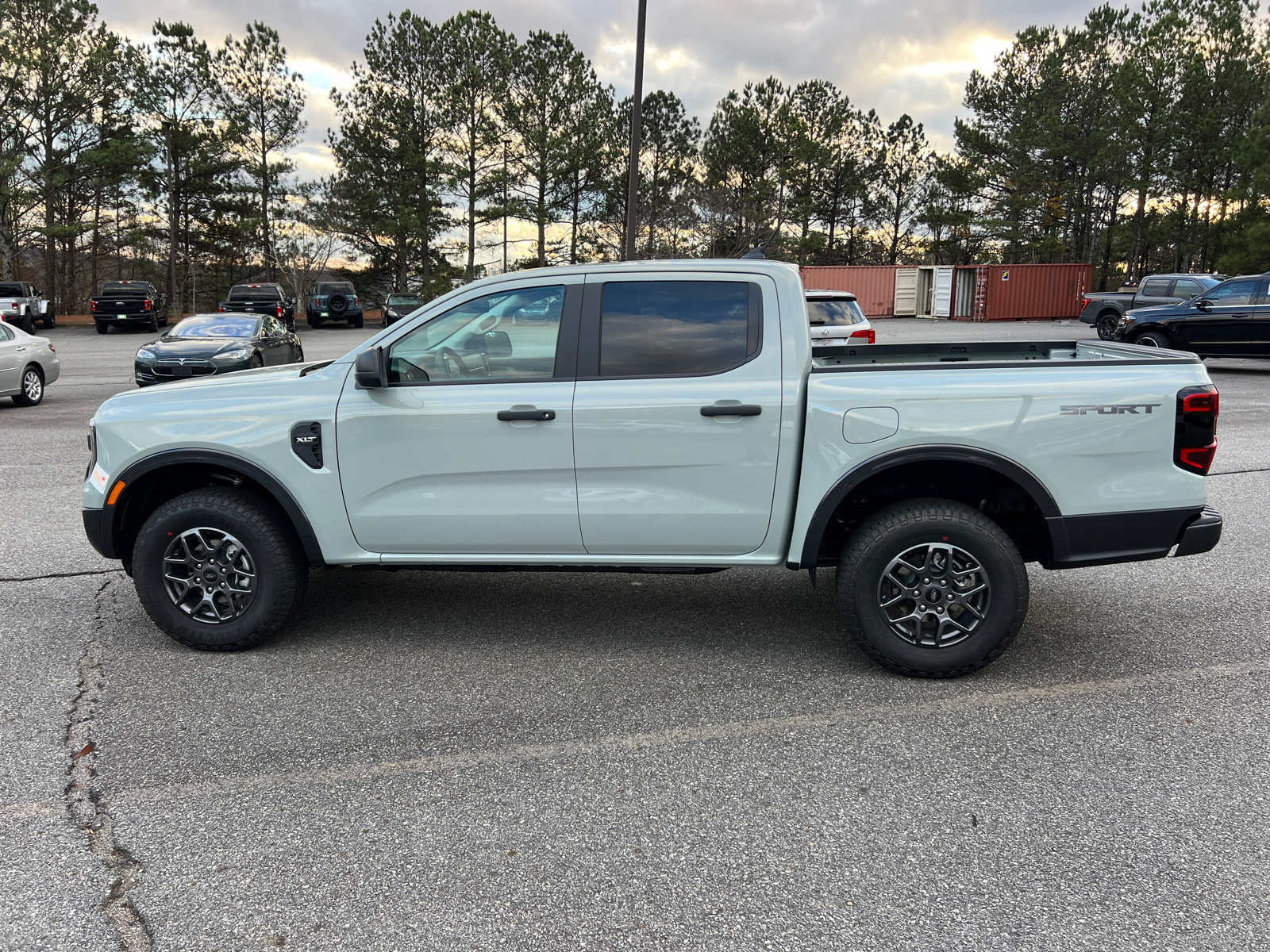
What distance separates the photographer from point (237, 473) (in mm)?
4492

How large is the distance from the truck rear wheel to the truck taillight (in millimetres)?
835

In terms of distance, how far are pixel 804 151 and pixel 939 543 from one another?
4727 centimetres

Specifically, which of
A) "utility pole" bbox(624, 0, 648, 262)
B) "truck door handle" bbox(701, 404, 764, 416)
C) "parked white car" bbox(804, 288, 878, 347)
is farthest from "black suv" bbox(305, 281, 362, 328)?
"truck door handle" bbox(701, 404, 764, 416)

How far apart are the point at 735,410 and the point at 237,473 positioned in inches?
94.7

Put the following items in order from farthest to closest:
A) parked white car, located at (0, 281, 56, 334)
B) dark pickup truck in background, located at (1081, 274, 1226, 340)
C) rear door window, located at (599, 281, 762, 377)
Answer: parked white car, located at (0, 281, 56, 334) < dark pickup truck in background, located at (1081, 274, 1226, 340) < rear door window, located at (599, 281, 762, 377)

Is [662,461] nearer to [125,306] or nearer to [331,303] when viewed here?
[331,303]

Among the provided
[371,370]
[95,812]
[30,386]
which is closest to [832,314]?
[371,370]

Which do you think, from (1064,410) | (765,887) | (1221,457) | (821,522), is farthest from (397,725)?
(1221,457)

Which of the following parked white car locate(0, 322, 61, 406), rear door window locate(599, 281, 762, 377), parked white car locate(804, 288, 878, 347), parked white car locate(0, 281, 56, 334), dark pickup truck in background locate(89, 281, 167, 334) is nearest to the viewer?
rear door window locate(599, 281, 762, 377)

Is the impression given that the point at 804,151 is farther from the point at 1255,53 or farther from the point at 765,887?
the point at 765,887

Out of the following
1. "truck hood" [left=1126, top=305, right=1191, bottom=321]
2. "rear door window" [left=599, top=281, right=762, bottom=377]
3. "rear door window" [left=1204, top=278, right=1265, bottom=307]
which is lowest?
"rear door window" [left=599, top=281, right=762, bottom=377]

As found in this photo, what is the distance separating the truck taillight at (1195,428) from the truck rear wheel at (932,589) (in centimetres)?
84

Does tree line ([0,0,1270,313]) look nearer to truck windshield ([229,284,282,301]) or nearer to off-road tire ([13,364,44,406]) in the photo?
truck windshield ([229,284,282,301])

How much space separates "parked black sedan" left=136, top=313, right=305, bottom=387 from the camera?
1416cm
